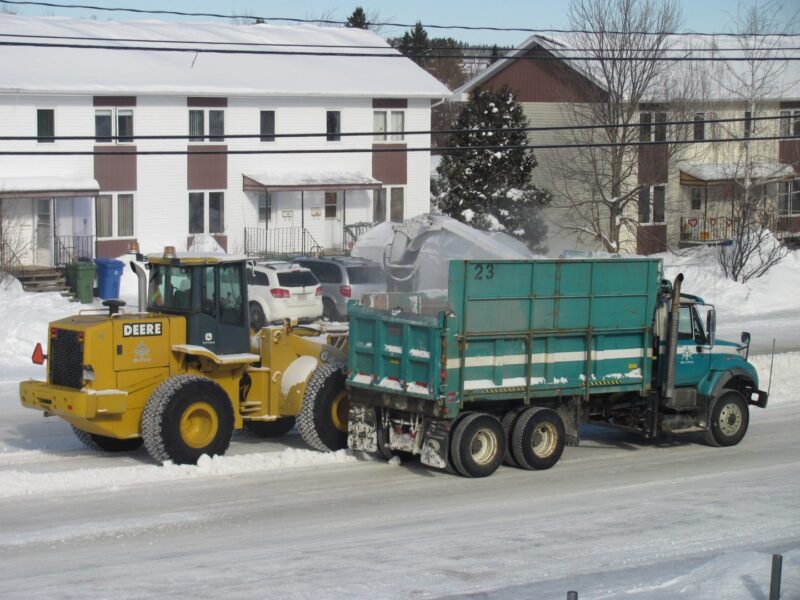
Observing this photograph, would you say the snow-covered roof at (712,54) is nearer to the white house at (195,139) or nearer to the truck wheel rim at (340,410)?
the white house at (195,139)

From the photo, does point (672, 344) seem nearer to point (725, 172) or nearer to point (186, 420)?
point (186, 420)

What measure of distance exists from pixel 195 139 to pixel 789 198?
991 inches

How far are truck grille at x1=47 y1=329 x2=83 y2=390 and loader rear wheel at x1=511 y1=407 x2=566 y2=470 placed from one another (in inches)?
213

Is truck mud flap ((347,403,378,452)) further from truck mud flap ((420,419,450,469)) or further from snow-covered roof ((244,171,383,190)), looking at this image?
snow-covered roof ((244,171,383,190))

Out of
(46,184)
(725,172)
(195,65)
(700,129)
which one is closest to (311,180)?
(195,65)

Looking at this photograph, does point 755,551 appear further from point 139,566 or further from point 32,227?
point 32,227

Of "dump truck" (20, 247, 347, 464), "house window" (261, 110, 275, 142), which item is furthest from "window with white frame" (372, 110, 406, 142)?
"dump truck" (20, 247, 347, 464)

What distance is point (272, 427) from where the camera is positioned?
17.5 metres

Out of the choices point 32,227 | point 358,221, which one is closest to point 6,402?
point 32,227

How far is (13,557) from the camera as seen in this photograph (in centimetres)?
1156

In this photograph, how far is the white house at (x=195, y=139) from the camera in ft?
123

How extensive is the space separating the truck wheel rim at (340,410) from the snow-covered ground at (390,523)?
17.0 inches

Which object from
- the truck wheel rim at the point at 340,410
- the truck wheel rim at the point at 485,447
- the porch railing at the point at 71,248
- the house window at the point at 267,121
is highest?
the house window at the point at 267,121

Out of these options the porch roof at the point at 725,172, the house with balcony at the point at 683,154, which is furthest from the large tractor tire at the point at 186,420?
the porch roof at the point at 725,172
